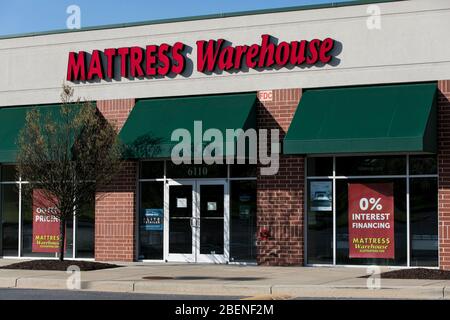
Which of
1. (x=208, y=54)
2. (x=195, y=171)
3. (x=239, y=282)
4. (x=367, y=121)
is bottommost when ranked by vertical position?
(x=239, y=282)

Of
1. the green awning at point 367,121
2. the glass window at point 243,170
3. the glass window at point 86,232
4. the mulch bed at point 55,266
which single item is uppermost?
the green awning at point 367,121

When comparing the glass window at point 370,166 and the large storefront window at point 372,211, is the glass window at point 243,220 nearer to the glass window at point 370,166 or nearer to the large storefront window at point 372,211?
the large storefront window at point 372,211

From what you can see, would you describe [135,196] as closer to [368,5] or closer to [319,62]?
[319,62]

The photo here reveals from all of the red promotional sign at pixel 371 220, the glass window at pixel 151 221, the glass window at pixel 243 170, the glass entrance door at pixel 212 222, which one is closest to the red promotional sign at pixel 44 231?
the glass window at pixel 151 221

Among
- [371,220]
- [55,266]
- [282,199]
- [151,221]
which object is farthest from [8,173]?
[371,220]

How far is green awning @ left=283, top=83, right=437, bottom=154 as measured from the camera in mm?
19922

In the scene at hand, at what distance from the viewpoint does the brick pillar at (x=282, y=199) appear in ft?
72.6

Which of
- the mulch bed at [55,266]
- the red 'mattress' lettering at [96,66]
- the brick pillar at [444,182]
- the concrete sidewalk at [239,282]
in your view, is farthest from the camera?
the red 'mattress' lettering at [96,66]

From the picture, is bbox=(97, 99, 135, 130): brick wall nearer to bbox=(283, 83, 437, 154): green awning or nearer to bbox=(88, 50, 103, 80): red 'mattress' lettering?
bbox=(88, 50, 103, 80): red 'mattress' lettering

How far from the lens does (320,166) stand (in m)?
22.1

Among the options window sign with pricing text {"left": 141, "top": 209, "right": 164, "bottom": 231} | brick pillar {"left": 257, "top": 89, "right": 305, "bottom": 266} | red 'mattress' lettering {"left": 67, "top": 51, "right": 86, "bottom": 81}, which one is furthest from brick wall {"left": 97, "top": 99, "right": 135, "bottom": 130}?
brick pillar {"left": 257, "top": 89, "right": 305, "bottom": 266}

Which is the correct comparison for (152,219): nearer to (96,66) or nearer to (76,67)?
(96,66)

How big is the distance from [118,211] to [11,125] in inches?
159

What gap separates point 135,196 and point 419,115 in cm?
818
